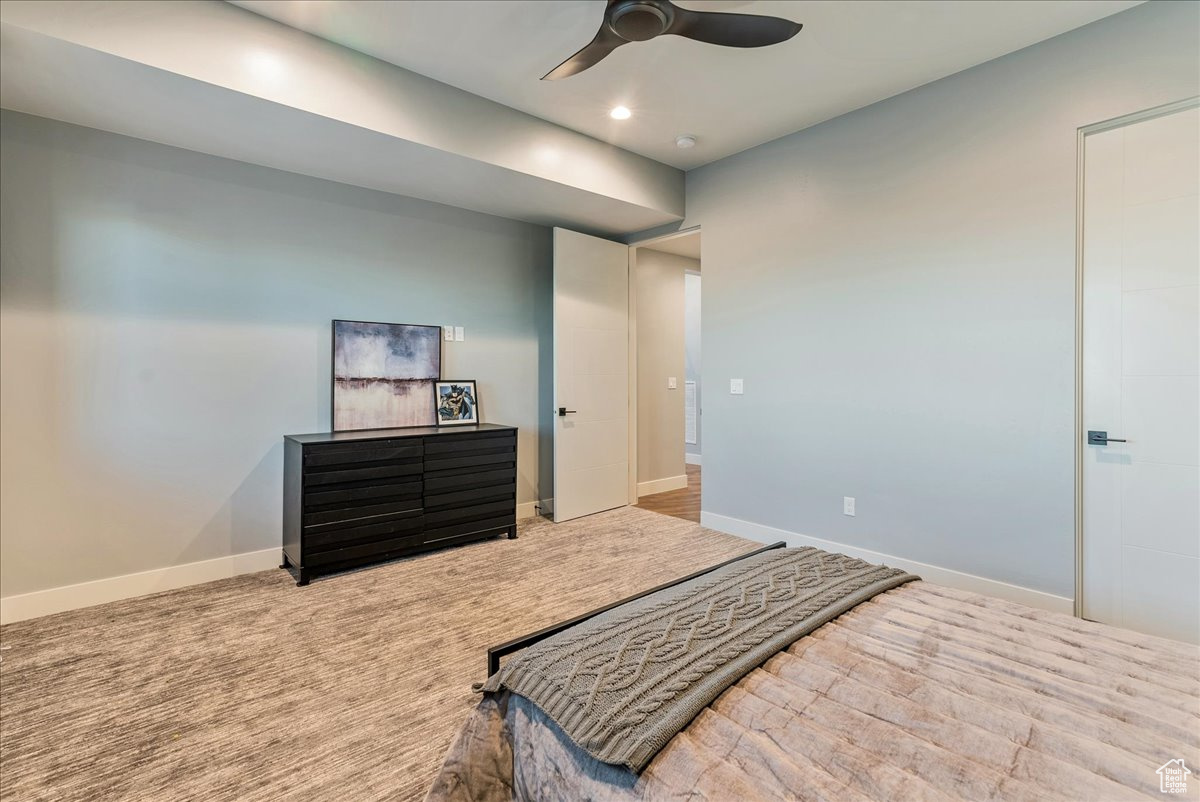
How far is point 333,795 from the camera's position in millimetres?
1534

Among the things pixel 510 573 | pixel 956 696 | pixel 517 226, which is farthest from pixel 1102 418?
pixel 517 226

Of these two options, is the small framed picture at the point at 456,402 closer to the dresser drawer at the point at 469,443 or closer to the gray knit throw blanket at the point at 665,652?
the dresser drawer at the point at 469,443

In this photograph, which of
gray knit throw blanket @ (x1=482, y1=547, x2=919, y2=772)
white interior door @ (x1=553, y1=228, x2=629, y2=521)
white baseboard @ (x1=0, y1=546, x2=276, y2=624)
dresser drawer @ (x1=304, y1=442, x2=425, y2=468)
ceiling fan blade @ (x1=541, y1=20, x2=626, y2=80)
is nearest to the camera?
gray knit throw blanket @ (x1=482, y1=547, x2=919, y2=772)

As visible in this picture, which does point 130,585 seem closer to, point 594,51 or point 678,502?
point 594,51

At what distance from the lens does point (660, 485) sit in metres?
5.55

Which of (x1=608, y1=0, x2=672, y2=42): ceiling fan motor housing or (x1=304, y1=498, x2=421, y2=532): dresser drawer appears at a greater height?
(x1=608, y1=0, x2=672, y2=42): ceiling fan motor housing

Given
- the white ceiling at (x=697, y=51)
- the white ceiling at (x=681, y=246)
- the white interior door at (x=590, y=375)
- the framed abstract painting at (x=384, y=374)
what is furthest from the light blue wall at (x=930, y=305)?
the framed abstract painting at (x=384, y=374)

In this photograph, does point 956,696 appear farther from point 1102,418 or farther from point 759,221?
point 759,221

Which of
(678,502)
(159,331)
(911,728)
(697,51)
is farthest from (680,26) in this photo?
(678,502)

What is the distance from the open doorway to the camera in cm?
526

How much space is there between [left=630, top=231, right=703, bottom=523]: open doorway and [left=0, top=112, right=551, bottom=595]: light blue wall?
2.39 meters

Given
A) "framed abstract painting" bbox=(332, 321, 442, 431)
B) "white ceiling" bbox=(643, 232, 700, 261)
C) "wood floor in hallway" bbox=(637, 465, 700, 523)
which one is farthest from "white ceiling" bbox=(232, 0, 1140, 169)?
"wood floor in hallway" bbox=(637, 465, 700, 523)

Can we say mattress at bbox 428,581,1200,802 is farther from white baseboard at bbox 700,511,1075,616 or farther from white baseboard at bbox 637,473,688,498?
white baseboard at bbox 637,473,688,498

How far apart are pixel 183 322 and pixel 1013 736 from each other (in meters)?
4.01
